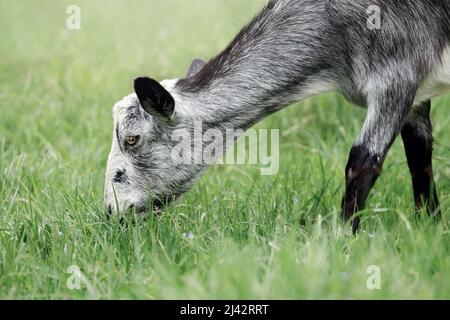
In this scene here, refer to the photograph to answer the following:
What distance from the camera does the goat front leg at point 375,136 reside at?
504cm

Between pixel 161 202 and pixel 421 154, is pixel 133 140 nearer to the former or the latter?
pixel 161 202

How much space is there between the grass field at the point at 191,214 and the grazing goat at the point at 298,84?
292 millimetres

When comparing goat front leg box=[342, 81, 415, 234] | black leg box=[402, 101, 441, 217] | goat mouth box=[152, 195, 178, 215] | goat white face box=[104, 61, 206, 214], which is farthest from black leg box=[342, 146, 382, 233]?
goat mouth box=[152, 195, 178, 215]

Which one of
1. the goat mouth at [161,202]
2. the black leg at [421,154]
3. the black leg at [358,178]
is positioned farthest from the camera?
the black leg at [421,154]

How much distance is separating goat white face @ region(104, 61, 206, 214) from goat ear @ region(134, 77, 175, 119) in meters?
0.03

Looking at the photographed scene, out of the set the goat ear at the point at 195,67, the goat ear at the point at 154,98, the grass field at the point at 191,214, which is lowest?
the grass field at the point at 191,214

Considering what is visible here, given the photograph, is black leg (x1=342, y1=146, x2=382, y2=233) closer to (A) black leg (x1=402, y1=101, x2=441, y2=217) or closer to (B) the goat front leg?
(B) the goat front leg

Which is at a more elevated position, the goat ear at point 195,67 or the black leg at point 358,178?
the goat ear at point 195,67

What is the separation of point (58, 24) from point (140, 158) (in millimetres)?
6949

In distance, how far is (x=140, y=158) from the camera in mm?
5340

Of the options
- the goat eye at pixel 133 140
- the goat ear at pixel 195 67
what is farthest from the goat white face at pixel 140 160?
the goat ear at pixel 195 67

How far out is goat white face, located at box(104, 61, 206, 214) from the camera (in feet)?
17.4

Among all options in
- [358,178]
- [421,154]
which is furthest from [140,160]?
[421,154]

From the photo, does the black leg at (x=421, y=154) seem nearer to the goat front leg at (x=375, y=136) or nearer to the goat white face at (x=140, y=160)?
the goat front leg at (x=375, y=136)
